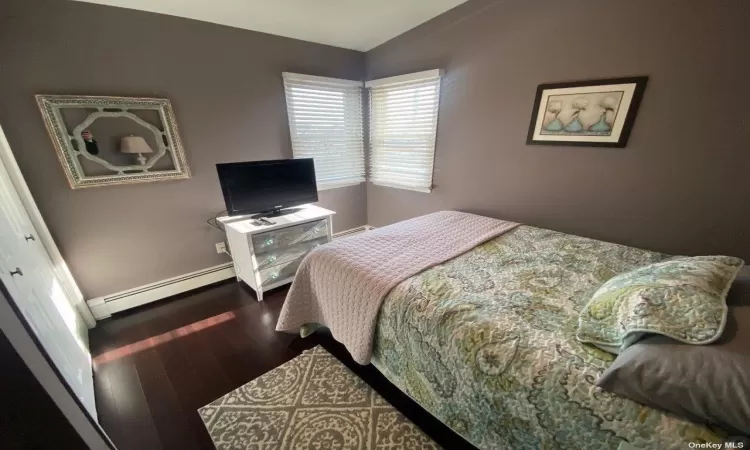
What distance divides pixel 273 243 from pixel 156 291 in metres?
1.08

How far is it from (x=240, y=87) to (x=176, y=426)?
7.90ft

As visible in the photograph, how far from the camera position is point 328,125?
9.55 ft

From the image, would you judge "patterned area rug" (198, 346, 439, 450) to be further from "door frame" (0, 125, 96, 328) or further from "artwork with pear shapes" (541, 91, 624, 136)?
"artwork with pear shapes" (541, 91, 624, 136)

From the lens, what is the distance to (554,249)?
162 cm

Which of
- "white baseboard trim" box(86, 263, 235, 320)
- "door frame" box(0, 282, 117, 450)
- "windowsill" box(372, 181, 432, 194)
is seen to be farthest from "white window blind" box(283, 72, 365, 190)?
"door frame" box(0, 282, 117, 450)

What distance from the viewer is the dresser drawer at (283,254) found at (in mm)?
2246

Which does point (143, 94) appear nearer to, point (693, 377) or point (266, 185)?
point (266, 185)

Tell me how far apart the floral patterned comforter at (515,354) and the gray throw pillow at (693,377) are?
1.7 inches

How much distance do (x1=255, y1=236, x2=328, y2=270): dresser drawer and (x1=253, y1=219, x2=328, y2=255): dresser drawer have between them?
0.03 m

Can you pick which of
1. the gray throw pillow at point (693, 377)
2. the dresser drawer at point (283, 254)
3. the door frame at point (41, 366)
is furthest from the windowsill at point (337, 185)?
the gray throw pillow at point (693, 377)

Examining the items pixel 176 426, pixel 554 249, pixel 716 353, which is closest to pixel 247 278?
pixel 176 426

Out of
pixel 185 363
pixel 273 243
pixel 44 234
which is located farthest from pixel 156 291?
pixel 273 243

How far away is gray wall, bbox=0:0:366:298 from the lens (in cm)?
161
